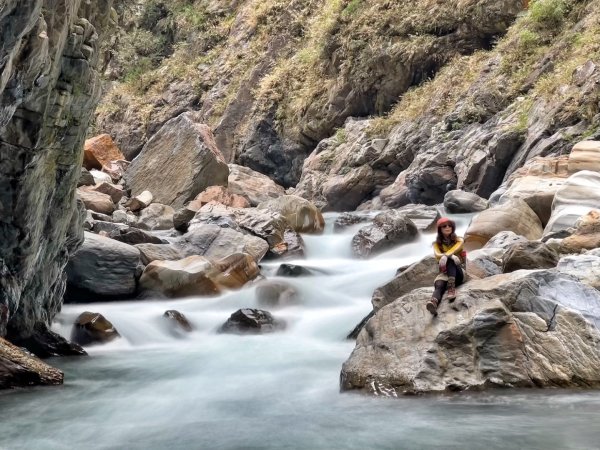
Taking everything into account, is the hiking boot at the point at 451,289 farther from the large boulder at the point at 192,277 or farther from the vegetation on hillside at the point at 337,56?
the vegetation on hillside at the point at 337,56

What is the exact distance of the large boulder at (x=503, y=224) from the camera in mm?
10359

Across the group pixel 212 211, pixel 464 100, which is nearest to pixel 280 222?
pixel 212 211

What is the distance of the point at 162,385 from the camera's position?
7359 mm

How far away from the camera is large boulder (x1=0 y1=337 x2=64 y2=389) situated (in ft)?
21.2

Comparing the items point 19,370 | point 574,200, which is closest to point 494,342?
point 19,370

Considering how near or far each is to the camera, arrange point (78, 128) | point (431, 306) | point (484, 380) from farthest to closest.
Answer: point (78, 128), point (431, 306), point (484, 380)

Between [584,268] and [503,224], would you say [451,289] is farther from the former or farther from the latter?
[503,224]

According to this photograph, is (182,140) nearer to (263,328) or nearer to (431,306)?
(263,328)

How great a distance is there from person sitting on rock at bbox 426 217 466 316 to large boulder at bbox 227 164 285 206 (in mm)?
13085

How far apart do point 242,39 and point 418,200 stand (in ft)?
52.7

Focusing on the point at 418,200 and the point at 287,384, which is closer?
the point at 287,384

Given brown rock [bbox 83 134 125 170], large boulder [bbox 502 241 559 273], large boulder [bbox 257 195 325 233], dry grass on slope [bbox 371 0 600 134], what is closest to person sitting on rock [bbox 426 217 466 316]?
large boulder [bbox 502 241 559 273]

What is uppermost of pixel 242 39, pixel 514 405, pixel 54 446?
pixel 242 39

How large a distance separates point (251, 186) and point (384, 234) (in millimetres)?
8253
